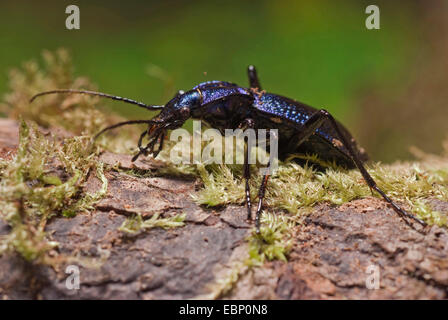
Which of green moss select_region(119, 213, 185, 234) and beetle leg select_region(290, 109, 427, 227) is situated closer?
green moss select_region(119, 213, 185, 234)

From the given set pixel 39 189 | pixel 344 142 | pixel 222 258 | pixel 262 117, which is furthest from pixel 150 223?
pixel 344 142

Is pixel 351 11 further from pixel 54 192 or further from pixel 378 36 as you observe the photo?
pixel 54 192

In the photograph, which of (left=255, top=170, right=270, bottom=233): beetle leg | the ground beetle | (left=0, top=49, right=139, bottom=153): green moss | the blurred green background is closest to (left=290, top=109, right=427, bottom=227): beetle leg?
the ground beetle

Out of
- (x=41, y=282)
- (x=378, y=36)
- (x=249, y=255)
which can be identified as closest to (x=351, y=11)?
(x=378, y=36)

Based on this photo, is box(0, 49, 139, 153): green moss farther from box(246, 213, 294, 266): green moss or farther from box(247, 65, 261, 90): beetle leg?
box(246, 213, 294, 266): green moss

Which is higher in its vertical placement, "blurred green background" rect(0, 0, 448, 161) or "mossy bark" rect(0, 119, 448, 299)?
"blurred green background" rect(0, 0, 448, 161)

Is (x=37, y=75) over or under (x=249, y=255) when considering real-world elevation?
over
